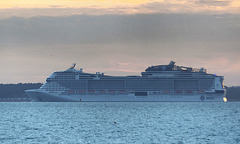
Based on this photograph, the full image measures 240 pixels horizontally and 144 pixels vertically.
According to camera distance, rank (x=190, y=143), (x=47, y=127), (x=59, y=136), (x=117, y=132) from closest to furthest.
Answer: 1. (x=190, y=143)
2. (x=59, y=136)
3. (x=117, y=132)
4. (x=47, y=127)

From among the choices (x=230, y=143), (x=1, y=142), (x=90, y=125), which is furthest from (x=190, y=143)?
(x=90, y=125)

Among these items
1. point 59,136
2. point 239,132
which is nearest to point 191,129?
point 239,132

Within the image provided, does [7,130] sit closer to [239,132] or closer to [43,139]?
[43,139]

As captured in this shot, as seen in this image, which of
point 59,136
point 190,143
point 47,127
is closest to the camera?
point 190,143

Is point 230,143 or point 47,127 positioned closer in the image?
point 230,143

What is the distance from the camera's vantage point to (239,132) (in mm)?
68625

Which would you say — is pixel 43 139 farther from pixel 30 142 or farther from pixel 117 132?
pixel 117 132

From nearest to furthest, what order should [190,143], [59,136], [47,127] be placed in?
[190,143] → [59,136] → [47,127]

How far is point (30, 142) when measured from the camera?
58.5m

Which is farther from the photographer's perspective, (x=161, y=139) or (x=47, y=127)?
(x=47, y=127)

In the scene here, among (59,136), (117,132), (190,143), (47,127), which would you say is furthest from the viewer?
(47,127)

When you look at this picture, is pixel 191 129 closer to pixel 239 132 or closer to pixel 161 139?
pixel 239 132

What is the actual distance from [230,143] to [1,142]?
24439 mm

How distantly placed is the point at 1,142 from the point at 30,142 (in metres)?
3.10
